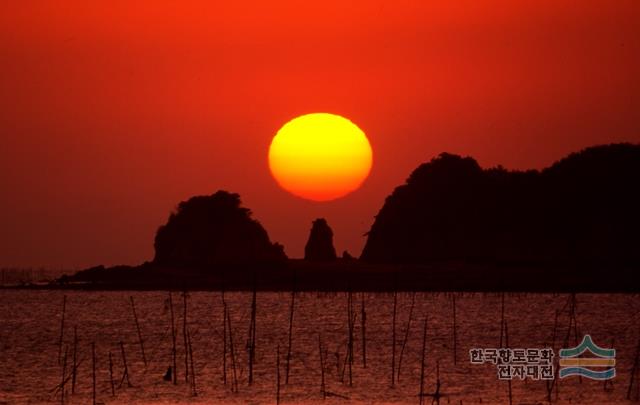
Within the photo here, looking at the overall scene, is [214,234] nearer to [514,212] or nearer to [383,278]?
[514,212]

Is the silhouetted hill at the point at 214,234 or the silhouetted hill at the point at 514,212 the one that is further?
the silhouetted hill at the point at 214,234

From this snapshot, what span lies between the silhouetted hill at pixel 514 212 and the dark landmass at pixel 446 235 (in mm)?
153

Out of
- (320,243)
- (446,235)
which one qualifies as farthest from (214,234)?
(446,235)

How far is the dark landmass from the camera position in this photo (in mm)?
113250

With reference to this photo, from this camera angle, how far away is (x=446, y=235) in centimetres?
14100

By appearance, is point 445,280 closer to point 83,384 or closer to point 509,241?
point 509,241

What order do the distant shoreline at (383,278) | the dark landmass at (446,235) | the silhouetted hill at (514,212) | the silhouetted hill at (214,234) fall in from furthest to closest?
the silhouetted hill at (214,234), the silhouetted hill at (514,212), the dark landmass at (446,235), the distant shoreline at (383,278)

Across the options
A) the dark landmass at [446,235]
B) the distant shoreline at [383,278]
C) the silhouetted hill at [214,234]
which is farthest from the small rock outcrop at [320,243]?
the distant shoreline at [383,278]

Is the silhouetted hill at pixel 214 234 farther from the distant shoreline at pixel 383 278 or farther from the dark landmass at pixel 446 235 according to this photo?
the distant shoreline at pixel 383 278

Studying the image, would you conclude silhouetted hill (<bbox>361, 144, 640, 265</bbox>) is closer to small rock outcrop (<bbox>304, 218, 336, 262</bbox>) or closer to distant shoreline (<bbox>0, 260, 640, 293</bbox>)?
small rock outcrop (<bbox>304, 218, 336, 262</bbox>)

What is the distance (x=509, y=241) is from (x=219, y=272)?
31560 millimetres

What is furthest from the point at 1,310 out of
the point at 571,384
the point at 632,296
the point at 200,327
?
the point at 571,384

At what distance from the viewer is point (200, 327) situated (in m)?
63.3

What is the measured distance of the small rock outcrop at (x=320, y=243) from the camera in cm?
14138
